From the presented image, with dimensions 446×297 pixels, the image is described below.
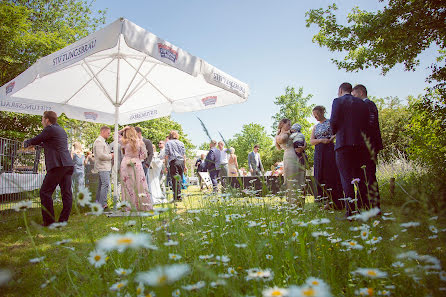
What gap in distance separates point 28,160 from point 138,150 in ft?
9.81

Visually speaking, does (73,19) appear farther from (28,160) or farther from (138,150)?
(138,150)

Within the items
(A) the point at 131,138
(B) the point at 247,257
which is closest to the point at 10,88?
(A) the point at 131,138

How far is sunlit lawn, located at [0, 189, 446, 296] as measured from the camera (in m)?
1.29

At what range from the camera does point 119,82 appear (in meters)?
6.32

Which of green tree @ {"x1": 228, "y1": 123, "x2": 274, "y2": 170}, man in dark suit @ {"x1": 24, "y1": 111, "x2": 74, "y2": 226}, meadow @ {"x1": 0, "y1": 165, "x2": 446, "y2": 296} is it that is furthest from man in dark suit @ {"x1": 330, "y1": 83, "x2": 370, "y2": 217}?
green tree @ {"x1": 228, "y1": 123, "x2": 274, "y2": 170}

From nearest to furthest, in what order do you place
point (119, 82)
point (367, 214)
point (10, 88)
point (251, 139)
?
point (367, 214) → point (10, 88) → point (119, 82) → point (251, 139)

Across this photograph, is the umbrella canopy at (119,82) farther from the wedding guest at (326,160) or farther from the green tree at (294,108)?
the green tree at (294,108)

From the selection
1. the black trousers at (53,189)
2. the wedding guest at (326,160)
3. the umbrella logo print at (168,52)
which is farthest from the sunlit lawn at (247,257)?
the wedding guest at (326,160)

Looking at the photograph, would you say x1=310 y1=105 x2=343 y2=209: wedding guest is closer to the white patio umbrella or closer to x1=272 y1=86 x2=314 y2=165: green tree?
the white patio umbrella

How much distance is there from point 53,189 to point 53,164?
409mm

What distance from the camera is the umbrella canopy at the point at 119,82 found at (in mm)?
→ 4184

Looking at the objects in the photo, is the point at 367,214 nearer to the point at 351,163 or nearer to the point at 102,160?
the point at 351,163

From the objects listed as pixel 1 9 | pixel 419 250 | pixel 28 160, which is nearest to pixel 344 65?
pixel 419 250

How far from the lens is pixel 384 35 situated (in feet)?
23.1
